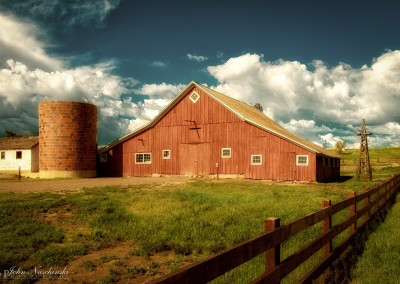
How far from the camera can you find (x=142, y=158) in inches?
1134

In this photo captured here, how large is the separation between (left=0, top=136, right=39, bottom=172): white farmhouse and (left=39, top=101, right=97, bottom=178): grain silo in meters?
13.9

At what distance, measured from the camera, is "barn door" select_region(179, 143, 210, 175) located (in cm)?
2620

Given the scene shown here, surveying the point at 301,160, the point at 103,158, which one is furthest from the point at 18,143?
the point at 301,160

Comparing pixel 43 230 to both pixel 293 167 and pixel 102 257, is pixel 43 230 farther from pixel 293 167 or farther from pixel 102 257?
pixel 293 167

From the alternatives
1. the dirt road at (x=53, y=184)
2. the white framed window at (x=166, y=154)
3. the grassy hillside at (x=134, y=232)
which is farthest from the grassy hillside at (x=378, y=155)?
the grassy hillside at (x=134, y=232)

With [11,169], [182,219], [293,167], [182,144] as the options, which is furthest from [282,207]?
[11,169]

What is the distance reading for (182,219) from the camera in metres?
8.41

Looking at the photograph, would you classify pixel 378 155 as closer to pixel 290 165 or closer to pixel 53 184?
pixel 290 165

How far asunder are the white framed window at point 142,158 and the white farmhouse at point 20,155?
18411 millimetres

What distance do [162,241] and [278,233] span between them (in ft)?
13.2

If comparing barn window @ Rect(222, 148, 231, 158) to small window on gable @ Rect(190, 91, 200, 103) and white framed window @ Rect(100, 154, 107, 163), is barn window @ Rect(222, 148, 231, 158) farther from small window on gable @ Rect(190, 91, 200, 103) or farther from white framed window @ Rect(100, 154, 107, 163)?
white framed window @ Rect(100, 154, 107, 163)

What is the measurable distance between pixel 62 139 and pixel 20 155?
17.1 metres

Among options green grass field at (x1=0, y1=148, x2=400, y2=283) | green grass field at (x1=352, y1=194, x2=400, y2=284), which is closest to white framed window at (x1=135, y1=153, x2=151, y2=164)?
green grass field at (x1=0, y1=148, x2=400, y2=283)

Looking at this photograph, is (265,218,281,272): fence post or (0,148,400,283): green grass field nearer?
(265,218,281,272): fence post
